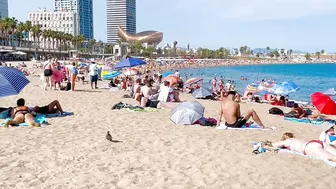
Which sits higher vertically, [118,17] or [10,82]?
[118,17]

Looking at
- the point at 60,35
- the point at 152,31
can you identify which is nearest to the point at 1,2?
the point at 60,35

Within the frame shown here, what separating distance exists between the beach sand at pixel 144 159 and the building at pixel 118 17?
17732cm

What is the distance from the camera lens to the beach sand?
15.0 ft

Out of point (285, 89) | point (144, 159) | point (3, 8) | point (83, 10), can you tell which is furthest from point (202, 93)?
point (83, 10)

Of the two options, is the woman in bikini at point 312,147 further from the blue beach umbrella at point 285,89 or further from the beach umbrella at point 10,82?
the blue beach umbrella at point 285,89

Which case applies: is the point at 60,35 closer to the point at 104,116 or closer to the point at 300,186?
the point at 104,116

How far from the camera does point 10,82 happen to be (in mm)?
8305

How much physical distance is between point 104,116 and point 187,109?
6.81 feet

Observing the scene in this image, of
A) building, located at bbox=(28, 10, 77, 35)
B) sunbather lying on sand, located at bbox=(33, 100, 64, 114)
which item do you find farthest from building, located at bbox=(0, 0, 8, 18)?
sunbather lying on sand, located at bbox=(33, 100, 64, 114)

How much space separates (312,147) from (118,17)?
607ft

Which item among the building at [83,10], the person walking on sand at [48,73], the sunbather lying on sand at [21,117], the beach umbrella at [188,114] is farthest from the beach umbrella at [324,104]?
the building at [83,10]

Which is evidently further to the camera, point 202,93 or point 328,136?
point 202,93

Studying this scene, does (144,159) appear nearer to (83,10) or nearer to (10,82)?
(10,82)

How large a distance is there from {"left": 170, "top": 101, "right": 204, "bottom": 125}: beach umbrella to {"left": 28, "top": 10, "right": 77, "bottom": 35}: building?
432 feet
